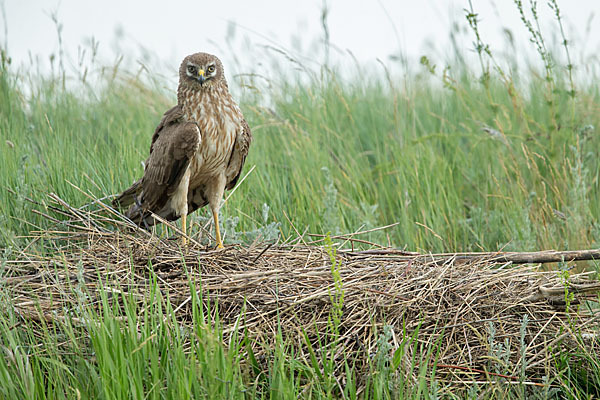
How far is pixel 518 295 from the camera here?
3.31 m

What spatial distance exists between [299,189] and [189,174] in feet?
3.42

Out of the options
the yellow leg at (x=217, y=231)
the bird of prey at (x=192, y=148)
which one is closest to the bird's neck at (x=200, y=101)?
the bird of prey at (x=192, y=148)

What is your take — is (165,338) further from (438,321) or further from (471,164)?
(471,164)

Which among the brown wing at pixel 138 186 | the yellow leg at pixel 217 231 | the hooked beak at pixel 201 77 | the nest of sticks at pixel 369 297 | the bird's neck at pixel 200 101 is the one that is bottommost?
the nest of sticks at pixel 369 297

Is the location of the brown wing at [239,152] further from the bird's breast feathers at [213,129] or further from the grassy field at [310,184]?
the grassy field at [310,184]

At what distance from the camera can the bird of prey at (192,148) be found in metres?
4.38

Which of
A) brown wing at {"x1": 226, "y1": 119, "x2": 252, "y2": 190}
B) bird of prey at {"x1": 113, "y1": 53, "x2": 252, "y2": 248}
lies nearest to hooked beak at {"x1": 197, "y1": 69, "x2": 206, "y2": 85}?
bird of prey at {"x1": 113, "y1": 53, "x2": 252, "y2": 248}

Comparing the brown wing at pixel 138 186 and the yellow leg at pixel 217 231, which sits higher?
the brown wing at pixel 138 186

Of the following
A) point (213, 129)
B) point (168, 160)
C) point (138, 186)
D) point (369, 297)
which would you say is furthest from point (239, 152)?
point (369, 297)

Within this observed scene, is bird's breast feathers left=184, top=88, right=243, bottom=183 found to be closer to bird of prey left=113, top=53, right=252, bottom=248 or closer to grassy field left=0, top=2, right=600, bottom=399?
bird of prey left=113, top=53, right=252, bottom=248

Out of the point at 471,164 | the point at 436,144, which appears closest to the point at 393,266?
the point at 471,164

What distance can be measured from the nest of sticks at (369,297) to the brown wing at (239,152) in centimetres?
112

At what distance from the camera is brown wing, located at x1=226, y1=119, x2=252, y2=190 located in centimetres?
460

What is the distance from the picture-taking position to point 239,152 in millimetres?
4641
